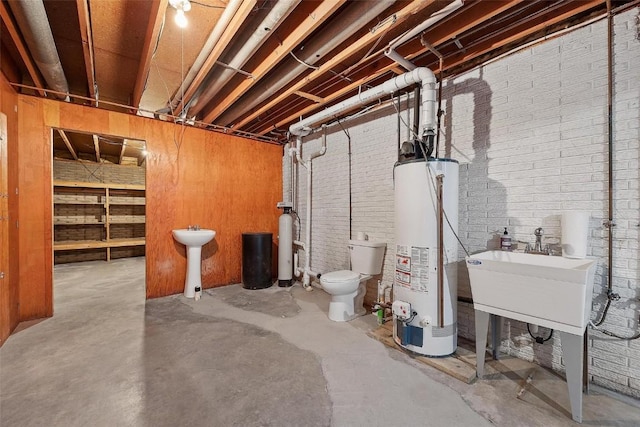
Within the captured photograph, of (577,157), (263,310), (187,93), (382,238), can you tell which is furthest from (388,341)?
(187,93)

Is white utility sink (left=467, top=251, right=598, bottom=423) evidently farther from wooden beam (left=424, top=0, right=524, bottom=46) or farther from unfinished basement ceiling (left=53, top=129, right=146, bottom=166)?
unfinished basement ceiling (left=53, top=129, right=146, bottom=166)

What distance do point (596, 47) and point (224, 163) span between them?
4159mm

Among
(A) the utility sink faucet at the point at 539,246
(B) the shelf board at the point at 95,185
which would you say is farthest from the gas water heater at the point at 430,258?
(B) the shelf board at the point at 95,185

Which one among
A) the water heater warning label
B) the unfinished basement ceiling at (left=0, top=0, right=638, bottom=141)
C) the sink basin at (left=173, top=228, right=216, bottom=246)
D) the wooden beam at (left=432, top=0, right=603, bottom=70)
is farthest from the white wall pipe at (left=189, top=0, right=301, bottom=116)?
the water heater warning label

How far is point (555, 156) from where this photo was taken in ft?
6.54

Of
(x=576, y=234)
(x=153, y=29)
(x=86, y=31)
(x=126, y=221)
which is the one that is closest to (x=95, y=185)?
(x=126, y=221)

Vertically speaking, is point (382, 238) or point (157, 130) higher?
point (157, 130)

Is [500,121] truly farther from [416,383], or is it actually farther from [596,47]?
[416,383]

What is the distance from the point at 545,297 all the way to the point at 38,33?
3.82m

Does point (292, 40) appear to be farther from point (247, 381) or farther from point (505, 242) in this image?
point (247, 381)

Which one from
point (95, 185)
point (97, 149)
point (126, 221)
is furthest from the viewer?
point (126, 221)

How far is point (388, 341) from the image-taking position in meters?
2.38

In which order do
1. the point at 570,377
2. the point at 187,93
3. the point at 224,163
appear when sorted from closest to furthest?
the point at 570,377, the point at 187,93, the point at 224,163

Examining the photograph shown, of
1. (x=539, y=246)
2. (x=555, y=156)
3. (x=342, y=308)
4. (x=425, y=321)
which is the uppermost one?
(x=555, y=156)
